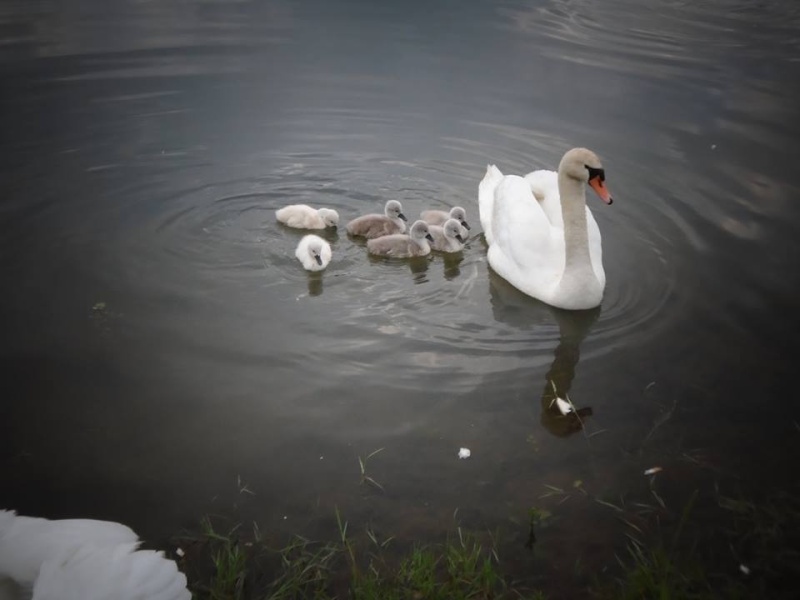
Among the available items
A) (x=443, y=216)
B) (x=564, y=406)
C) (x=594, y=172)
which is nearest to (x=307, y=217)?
(x=443, y=216)

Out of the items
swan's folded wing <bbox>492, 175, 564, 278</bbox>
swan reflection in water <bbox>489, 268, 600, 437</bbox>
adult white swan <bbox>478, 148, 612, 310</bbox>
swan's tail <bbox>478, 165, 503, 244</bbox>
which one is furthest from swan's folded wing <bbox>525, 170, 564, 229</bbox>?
swan reflection in water <bbox>489, 268, 600, 437</bbox>

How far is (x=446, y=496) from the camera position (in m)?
4.17

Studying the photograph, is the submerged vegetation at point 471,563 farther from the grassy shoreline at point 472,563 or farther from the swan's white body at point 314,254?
the swan's white body at point 314,254

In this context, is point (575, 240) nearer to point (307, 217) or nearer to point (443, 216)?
point (443, 216)

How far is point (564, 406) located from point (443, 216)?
272cm

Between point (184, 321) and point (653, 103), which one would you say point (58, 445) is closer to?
point (184, 321)

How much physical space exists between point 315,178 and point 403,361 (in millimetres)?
3365

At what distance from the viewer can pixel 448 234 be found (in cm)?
669

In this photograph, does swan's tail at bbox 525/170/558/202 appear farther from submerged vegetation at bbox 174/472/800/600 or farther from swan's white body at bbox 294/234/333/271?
submerged vegetation at bbox 174/472/800/600

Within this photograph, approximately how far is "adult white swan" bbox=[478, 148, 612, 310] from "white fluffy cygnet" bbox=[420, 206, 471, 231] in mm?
246

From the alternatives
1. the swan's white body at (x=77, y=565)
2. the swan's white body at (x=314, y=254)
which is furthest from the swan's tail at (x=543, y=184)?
the swan's white body at (x=77, y=565)

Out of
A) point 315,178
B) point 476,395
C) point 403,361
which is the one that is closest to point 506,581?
point 476,395

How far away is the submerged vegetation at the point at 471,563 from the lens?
3529 mm

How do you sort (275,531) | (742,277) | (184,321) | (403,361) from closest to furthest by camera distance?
(275,531), (403,361), (184,321), (742,277)
